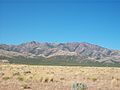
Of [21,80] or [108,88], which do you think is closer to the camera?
[108,88]

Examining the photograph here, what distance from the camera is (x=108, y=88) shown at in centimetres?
2430

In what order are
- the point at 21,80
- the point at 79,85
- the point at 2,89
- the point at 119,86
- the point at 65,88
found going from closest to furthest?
the point at 79,85
the point at 2,89
the point at 65,88
the point at 119,86
the point at 21,80

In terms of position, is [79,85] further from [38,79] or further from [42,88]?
[38,79]

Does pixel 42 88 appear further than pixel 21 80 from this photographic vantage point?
No

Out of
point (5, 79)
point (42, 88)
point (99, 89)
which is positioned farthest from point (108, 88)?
point (5, 79)

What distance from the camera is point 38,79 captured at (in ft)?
95.6

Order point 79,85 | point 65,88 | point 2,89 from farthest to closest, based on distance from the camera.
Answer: point 65,88 < point 2,89 < point 79,85

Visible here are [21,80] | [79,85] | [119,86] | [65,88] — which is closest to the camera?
[79,85]

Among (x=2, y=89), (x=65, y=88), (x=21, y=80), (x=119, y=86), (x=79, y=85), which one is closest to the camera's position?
(x=79, y=85)

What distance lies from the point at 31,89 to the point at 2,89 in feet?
6.49

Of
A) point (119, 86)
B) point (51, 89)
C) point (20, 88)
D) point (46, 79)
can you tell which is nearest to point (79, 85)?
point (51, 89)

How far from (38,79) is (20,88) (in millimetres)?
6521

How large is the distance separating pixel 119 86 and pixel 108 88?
1.77 meters

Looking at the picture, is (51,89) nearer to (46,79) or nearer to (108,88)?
(108,88)
